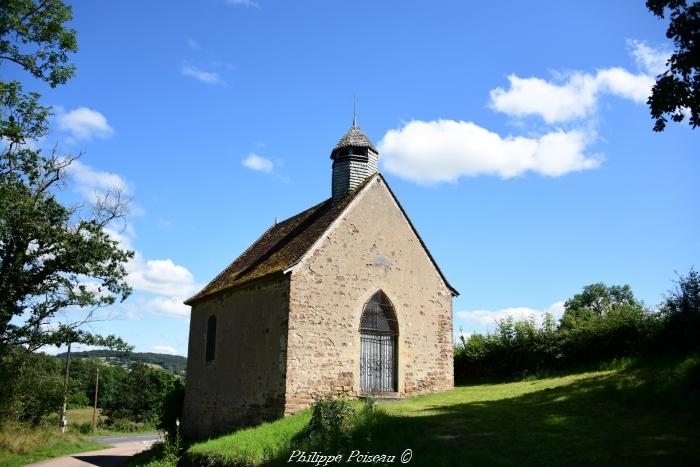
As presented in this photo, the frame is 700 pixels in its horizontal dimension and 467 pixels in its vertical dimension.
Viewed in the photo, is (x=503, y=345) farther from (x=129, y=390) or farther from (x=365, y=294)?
(x=129, y=390)

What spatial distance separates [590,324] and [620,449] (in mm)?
11179

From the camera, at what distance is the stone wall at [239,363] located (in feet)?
53.3

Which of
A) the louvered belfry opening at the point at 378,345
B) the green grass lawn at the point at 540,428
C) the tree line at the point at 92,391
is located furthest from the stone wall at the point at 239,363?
the tree line at the point at 92,391

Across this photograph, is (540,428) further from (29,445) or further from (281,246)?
(29,445)

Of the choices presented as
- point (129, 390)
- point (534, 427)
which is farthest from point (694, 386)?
point (129, 390)

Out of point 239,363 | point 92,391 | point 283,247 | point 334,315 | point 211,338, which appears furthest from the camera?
point 92,391

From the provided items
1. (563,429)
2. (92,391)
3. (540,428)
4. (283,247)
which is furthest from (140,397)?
(563,429)

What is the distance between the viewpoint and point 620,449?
9648 millimetres

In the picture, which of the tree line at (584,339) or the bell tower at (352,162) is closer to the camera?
Result: the tree line at (584,339)

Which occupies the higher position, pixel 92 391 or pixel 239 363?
pixel 239 363

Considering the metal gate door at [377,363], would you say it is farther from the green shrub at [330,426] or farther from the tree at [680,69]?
the tree at [680,69]

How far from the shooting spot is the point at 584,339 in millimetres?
19938

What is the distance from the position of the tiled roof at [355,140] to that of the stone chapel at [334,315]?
0.22 feet

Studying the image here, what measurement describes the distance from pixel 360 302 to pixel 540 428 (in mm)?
7392
